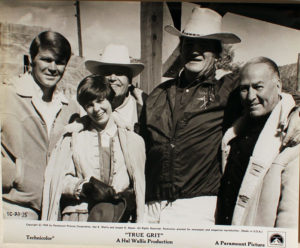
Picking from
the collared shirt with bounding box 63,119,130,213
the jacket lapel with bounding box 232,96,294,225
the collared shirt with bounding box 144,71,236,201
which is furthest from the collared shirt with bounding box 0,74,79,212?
the jacket lapel with bounding box 232,96,294,225

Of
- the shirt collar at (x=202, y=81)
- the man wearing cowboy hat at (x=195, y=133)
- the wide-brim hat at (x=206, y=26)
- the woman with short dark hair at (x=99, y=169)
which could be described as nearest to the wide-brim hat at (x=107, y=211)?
the woman with short dark hair at (x=99, y=169)

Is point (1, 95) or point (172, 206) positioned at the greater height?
point (1, 95)

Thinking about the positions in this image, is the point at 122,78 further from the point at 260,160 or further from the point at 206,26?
the point at 260,160

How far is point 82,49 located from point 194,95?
135 centimetres

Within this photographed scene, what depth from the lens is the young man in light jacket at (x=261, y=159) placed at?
479 centimetres

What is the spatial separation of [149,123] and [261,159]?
4.09ft

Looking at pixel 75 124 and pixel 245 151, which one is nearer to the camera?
pixel 245 151

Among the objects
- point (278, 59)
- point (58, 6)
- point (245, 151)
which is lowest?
point (245, 151)

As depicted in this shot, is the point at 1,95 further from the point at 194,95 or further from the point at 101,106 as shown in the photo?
the point at 194,95

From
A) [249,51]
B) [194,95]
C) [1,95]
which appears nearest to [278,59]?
[249,51]

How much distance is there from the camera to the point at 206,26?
4.92 metres

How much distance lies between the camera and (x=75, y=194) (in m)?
5.08

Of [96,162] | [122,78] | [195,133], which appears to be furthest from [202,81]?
[96,162]

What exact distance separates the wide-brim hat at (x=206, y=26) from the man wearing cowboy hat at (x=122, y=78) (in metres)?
0.68
